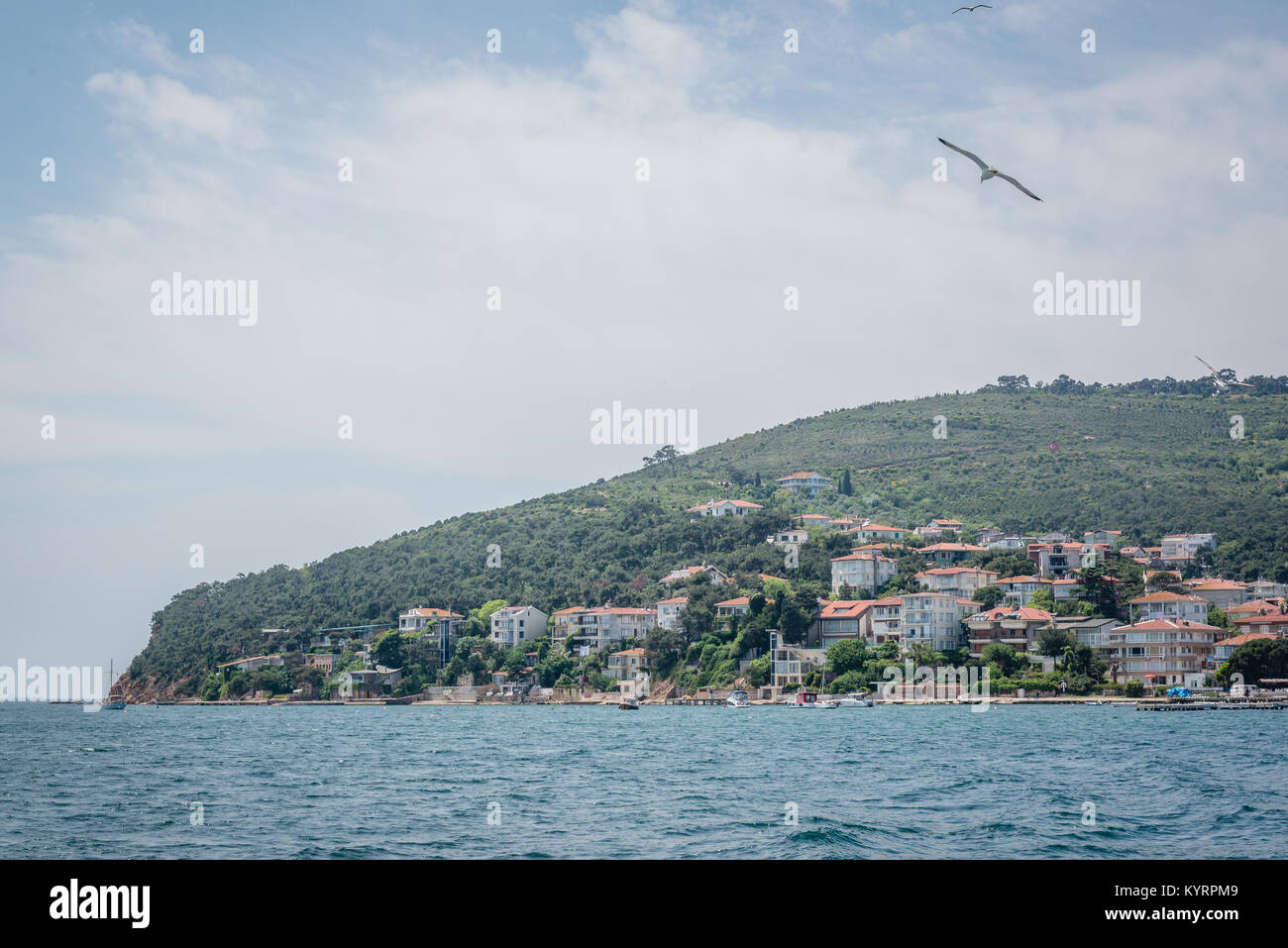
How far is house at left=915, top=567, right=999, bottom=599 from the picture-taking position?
86625 millimetres

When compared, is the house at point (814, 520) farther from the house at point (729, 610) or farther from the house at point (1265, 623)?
the house at point (1265, 623)

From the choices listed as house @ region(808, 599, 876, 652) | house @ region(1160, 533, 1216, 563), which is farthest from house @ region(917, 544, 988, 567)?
house @ region(1160, 533, 1216, 563)

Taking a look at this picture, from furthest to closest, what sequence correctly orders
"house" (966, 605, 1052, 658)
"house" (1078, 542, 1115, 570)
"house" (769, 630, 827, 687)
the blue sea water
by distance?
"house" (1078, 542, 1115, 570)
"house" (769, 630, 827, 687)
"house" (966, 605, 1052, 658)
the blue sea water

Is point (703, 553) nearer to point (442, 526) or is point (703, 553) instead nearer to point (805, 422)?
point (442, 526)

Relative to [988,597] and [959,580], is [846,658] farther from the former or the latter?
[959,580]

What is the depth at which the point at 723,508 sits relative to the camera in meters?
127

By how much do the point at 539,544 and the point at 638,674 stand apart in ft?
127

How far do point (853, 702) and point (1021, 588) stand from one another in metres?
20.4

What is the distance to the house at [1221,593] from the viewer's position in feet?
269

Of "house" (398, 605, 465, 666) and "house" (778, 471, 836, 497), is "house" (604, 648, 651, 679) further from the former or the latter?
"house" (778, 471, 836, 497)

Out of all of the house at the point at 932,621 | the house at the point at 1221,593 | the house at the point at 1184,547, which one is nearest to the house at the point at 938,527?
the house at the point at 1184,547

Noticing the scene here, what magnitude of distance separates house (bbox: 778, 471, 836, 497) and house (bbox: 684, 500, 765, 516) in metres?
14.2
